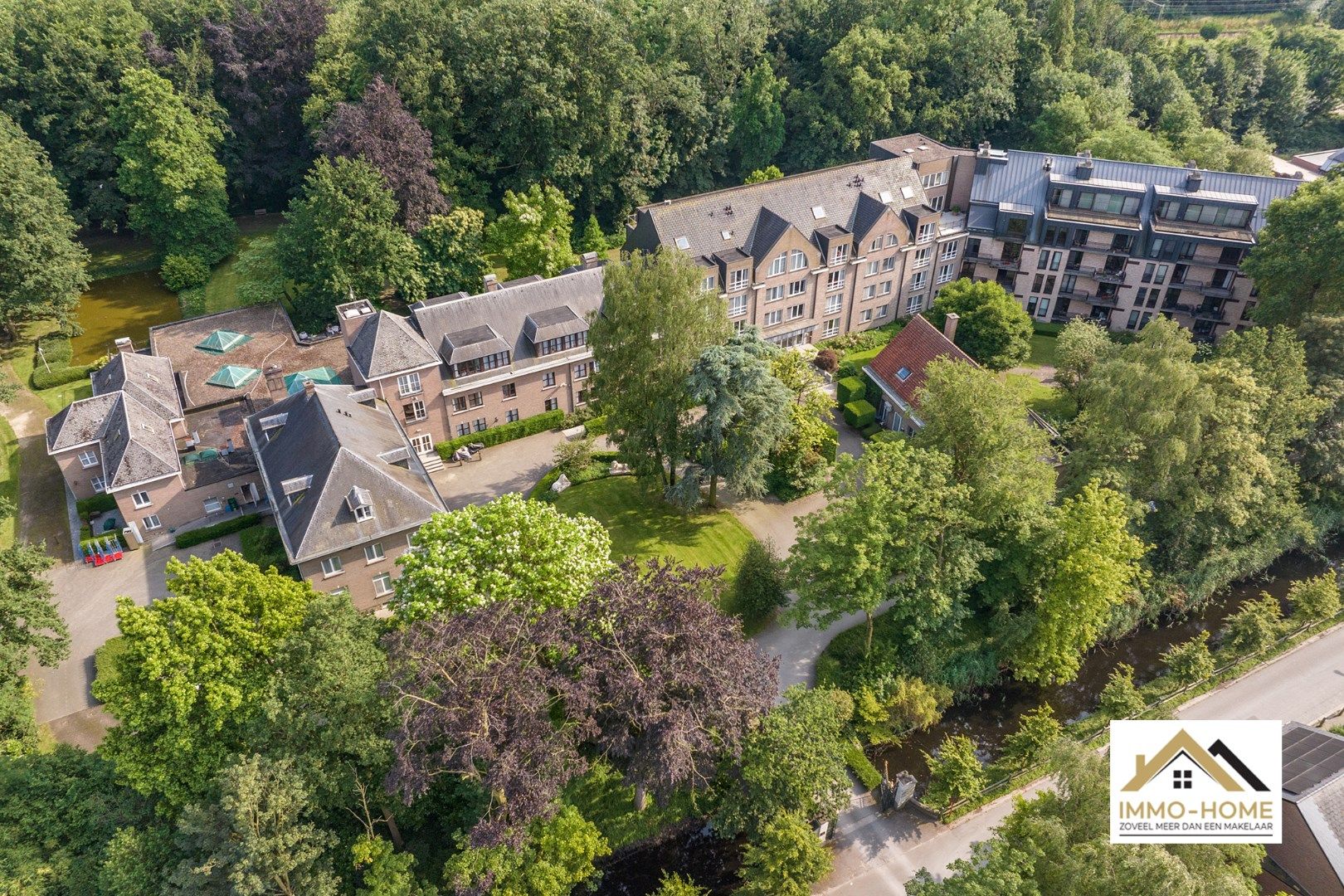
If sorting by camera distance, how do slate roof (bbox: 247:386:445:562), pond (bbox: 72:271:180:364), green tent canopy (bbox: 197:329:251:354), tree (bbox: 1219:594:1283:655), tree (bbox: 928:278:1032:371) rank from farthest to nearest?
pond (bbox: 72:271:180:364) < green tent canopy (bbox: 197:329:251:354) < tree (bbox: 928:278:1032:371) < tree (bbox: 1219:594:1283:655) < slate roof (bbox: 247:386:445:562)

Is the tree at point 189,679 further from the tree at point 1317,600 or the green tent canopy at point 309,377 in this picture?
the tree at point 1317,600

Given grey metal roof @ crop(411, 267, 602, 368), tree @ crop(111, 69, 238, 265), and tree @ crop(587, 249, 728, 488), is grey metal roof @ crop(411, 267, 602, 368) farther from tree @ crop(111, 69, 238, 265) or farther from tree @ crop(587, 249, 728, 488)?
tree @ crop(111, 69, 238, 265)

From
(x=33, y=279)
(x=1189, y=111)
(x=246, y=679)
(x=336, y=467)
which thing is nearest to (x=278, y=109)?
(x=33, y=279)

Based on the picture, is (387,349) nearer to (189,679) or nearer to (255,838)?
(189,679)

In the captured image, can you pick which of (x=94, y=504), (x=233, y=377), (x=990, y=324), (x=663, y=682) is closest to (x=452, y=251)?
(x=233, y=377)

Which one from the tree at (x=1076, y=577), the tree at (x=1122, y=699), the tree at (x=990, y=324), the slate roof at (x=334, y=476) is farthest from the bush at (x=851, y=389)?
the slate roof at (x=334, y=476)

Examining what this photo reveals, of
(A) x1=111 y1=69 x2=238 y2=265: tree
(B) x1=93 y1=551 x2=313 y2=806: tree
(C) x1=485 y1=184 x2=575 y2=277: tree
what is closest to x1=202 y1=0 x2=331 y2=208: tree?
(A) x1=111 y1=69 x2=238 y2=265: tree

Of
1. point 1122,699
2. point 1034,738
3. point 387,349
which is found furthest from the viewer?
point 387,349

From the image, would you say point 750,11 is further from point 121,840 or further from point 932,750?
point 121,840
